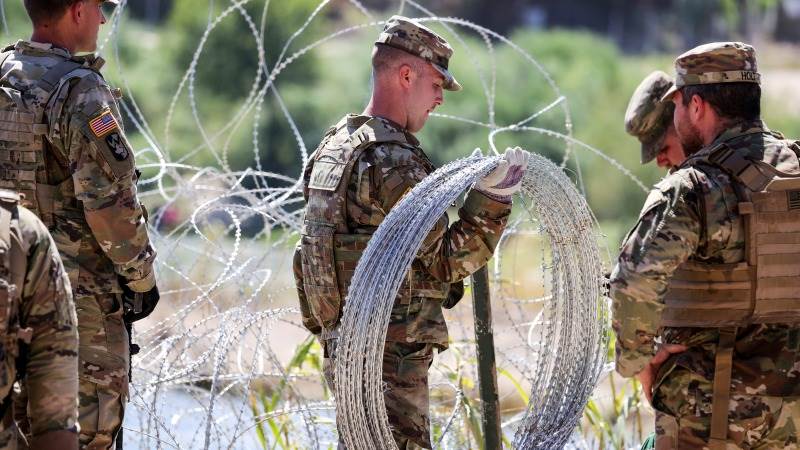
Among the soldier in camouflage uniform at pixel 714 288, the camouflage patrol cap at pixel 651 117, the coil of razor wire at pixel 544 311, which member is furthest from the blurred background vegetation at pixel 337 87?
the soldier in camouflage uniform at pixel 714 288

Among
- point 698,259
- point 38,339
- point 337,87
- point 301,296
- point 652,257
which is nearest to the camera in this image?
point 38,339

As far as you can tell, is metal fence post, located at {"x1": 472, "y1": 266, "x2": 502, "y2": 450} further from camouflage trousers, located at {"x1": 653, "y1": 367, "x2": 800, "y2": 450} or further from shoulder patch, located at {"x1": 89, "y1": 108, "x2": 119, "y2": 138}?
shoulder patch, located at {"x1": 89, "y1": 108, "x2": 119, "y2": 138}

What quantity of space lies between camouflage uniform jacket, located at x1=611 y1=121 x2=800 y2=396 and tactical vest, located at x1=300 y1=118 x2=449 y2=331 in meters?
0.66

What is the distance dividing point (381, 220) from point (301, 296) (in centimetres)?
41

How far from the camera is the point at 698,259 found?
A: 3904 millimetres

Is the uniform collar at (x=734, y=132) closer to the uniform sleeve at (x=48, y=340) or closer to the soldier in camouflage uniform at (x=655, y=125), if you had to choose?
the soldier in camouflage uniform at (x=655, y=125)

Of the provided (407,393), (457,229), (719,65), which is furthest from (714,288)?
(407,393)

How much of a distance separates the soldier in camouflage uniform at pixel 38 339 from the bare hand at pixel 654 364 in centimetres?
179

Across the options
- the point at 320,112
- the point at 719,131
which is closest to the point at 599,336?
the point at 719,131

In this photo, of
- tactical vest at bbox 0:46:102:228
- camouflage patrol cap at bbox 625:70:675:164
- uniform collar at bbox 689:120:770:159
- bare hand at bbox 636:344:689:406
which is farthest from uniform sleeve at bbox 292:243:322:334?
camouflage patrol cap at bbox 625:70:675:164

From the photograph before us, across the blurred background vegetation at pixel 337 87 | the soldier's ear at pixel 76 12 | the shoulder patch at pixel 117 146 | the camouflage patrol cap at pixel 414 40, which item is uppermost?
the soldier's ear at pixel 76 12

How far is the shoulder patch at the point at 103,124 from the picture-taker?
394cm

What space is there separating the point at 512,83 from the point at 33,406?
115ft

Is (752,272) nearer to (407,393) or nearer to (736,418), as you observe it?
(736,418)
